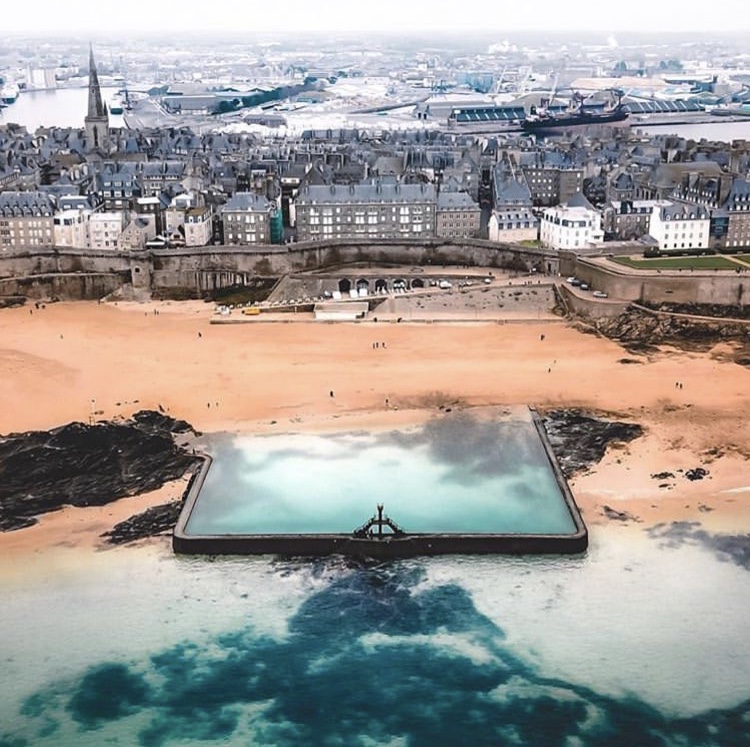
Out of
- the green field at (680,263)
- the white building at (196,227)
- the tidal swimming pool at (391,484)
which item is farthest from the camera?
the white building at (196,227)

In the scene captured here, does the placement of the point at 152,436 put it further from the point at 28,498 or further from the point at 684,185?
the point at 684,185

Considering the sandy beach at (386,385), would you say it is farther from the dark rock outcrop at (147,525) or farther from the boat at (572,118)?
the boat at (572,118)

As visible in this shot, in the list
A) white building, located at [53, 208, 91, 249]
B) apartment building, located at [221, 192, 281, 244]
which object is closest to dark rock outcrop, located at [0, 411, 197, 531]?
apartment building, located at [221, 192, 281, 244]

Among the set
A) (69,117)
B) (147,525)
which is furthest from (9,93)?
(147,525)

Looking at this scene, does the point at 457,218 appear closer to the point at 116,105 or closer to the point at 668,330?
the point at 668,330

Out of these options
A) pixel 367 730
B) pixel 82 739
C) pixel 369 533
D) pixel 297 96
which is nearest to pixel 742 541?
pixel 369 533

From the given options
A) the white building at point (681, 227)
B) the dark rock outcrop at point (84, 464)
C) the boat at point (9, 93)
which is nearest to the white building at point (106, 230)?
the dark rock outcrop at point (84, 464)
